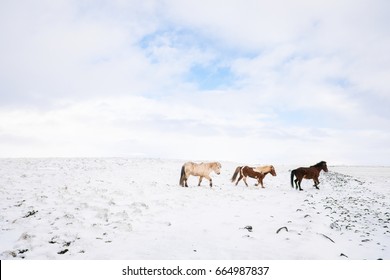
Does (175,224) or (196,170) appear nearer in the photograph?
(175,224)

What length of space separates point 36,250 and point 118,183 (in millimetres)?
9065

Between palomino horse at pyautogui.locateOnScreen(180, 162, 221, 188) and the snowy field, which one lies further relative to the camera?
palomino horse at pyautogui.locateOnScreen(180, 162, 221, 188)

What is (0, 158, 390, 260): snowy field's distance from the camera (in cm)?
756

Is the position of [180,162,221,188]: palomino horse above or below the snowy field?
above

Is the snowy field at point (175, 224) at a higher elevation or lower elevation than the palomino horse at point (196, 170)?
lower

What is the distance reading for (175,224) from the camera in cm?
1001

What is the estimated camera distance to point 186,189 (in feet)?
55.7

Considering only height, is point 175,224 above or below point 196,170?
below

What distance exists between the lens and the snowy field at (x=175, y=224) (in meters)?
7.56

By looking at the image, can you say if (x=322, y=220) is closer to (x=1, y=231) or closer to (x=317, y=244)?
(x=317, y=244)

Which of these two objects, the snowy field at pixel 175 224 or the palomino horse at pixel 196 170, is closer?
the snowy field at pixel 175 224
